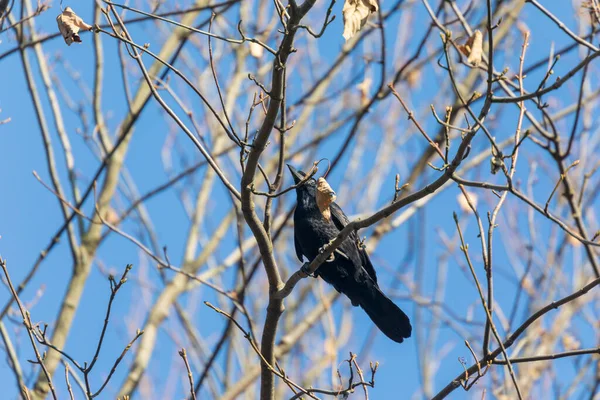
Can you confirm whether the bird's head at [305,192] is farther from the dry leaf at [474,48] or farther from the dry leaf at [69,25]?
the dry leaf at [69,25]

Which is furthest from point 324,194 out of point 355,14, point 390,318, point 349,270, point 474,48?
point 390,318

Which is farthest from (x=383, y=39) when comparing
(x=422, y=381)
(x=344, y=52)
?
(x=422, y=381)

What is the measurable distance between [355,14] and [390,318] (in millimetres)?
2494

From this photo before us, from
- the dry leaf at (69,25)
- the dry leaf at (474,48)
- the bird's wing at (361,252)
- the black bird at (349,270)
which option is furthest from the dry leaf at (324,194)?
the bird's wing at (361,252)

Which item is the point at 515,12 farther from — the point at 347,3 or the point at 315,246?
the point at 347,3

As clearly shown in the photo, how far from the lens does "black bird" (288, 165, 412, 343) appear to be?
473cm

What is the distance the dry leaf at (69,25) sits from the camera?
305 cm

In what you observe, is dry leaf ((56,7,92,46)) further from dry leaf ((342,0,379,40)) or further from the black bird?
the black bird

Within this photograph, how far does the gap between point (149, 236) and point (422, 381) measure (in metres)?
3.14

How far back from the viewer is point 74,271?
551 cm

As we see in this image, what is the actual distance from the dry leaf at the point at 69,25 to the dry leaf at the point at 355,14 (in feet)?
3.64

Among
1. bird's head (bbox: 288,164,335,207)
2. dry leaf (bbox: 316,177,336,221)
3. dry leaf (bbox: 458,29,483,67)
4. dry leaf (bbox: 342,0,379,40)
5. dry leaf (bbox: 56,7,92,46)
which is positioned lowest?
dry leaf (bbox: 316,177,336,221)

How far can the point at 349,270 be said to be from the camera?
475 centimetres

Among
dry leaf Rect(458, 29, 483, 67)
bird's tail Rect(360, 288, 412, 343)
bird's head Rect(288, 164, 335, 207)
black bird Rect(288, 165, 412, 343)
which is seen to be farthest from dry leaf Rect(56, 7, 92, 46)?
bird's tail Rect(360, 288, 412, 343)
